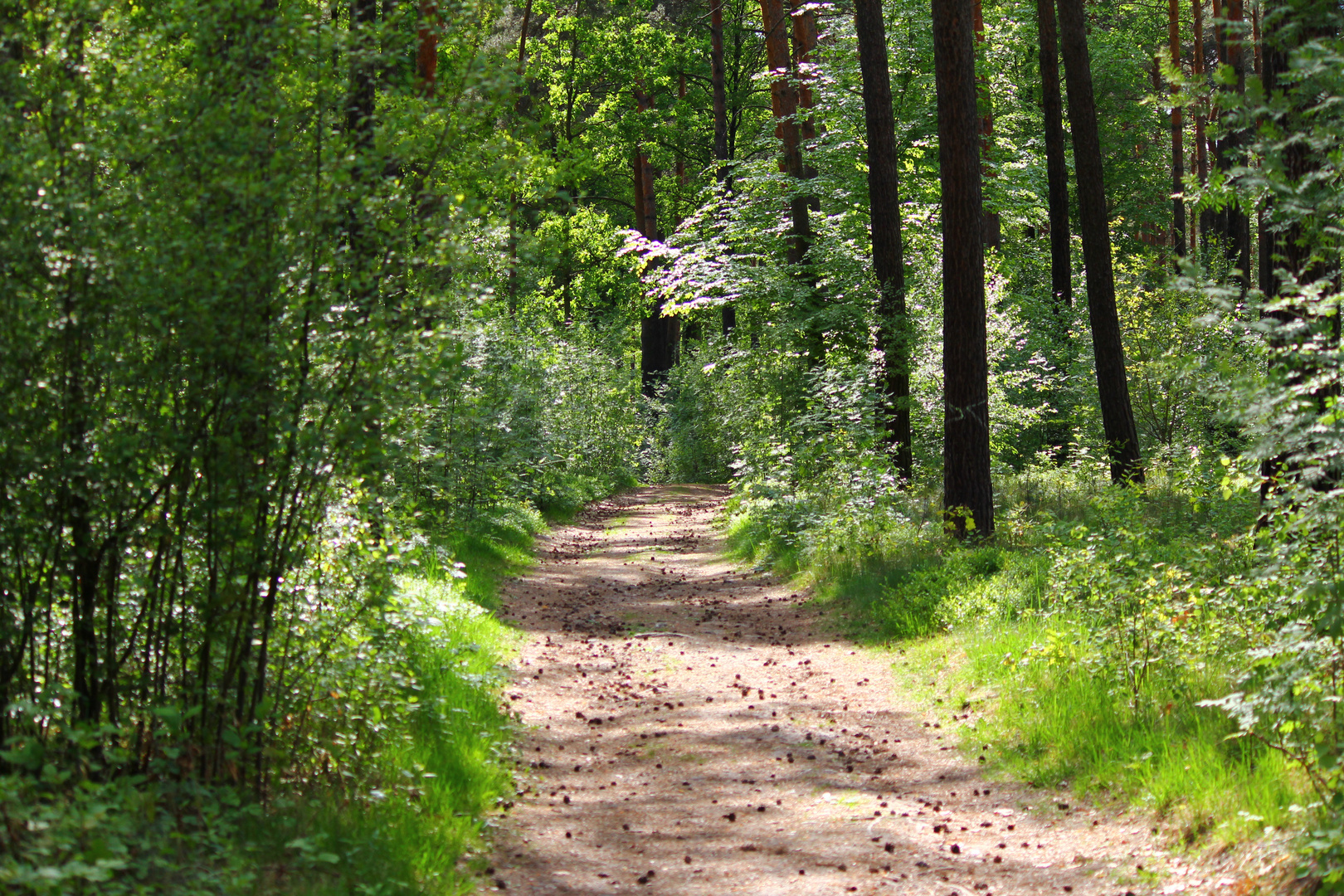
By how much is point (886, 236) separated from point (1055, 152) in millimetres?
5563

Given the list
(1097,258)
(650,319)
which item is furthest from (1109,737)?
(650,319)

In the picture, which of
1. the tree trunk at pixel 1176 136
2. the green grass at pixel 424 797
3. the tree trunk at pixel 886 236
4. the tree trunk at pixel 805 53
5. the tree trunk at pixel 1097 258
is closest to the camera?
the green grass at pixel 424 797

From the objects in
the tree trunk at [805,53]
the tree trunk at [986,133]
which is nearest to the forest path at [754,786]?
the tree trunk at [986,133]

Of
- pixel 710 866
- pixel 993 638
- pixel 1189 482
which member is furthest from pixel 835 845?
pixel 1189 482

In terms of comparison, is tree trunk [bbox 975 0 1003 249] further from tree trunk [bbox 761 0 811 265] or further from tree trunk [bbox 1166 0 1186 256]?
tree trunk [bbox 1166 0 1186 256]

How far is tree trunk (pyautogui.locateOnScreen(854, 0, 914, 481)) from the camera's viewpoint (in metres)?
14.8

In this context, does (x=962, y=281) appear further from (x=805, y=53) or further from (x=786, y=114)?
(x=805, y=53)

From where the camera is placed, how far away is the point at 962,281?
11531mm

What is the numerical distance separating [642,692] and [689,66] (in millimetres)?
25694

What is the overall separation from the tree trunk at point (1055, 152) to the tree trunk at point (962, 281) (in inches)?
279

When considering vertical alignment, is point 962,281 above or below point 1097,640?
above

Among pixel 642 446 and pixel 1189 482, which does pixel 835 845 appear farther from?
pixel 642 446

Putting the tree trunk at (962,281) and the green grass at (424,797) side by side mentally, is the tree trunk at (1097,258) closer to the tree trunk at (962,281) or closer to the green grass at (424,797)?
the tree trunk at (962,281)

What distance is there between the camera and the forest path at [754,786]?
509cm
